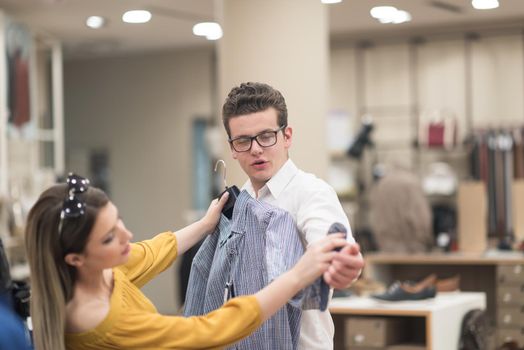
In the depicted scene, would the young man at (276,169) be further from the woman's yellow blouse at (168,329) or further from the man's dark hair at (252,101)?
the woman's yellow blouse at (168,329)

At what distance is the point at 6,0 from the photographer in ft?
27.3

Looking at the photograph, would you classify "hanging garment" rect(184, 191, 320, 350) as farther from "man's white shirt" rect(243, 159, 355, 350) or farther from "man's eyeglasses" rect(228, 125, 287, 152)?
"man's eyeglasses" rect(228, 125, 287, 152)

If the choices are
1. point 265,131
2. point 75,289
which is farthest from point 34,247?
point 265,131

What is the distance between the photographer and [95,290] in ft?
7.55

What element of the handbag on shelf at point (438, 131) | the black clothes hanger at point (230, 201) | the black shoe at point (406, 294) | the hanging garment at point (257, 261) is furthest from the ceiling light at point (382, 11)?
the hanging garment at point (257, 261)

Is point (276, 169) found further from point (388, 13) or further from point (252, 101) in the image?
point (388, 13)

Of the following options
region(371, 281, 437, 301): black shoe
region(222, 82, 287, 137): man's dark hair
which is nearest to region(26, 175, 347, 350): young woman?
region(222, 82, 287, 137): man's dark hair

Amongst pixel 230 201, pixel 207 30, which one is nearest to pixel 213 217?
pixel 230 201

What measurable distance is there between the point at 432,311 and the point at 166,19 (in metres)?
5.32

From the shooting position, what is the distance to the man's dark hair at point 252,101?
2564mm

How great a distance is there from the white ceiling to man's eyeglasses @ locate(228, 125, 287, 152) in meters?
3.84

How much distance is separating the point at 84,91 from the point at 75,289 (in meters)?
10.2

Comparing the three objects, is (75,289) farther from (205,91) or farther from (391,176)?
(205,91)

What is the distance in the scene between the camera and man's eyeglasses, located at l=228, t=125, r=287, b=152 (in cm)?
257
